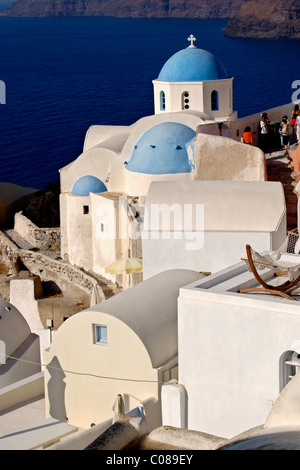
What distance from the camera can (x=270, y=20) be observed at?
11075 cm

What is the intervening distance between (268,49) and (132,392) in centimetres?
9364

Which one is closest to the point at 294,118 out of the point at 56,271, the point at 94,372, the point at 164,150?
the point at 164,150

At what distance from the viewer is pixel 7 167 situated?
48375 mm

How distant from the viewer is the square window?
37.2 ft

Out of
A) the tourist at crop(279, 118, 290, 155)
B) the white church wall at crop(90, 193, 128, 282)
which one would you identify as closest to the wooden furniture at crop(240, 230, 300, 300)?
the tourist at crop(279, 118, 290, 155)

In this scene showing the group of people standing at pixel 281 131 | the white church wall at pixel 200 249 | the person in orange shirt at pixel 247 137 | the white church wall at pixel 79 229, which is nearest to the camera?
the white church wall at pixel 200 249

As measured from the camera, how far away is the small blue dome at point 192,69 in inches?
863

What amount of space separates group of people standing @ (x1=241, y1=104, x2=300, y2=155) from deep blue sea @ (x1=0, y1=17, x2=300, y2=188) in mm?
25397

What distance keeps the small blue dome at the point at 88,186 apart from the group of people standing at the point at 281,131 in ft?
12.9

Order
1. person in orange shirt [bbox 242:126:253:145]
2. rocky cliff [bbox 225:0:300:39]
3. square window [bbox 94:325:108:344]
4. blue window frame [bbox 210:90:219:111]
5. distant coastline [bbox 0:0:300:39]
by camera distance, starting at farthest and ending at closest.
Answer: distant coastline [bbox 0:0:300:39] < rocky cliff [bbox 225:0:300:39] < blue window frame [bbox 210:90:219:111] < person in orange shirt [bbox 242:126:253:145] < square window [bbox 94:325:108:344]

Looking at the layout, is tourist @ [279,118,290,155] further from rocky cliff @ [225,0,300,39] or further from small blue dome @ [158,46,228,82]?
rocky cliff @ [225,0,300,39]

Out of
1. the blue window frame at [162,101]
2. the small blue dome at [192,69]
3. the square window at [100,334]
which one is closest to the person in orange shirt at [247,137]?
the small blue dome at [192,69]

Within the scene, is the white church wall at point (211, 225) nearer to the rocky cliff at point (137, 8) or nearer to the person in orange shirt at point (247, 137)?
the person in orange shirt at point (247, 137)

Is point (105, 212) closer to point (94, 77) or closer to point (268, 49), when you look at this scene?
point (94, 77)
